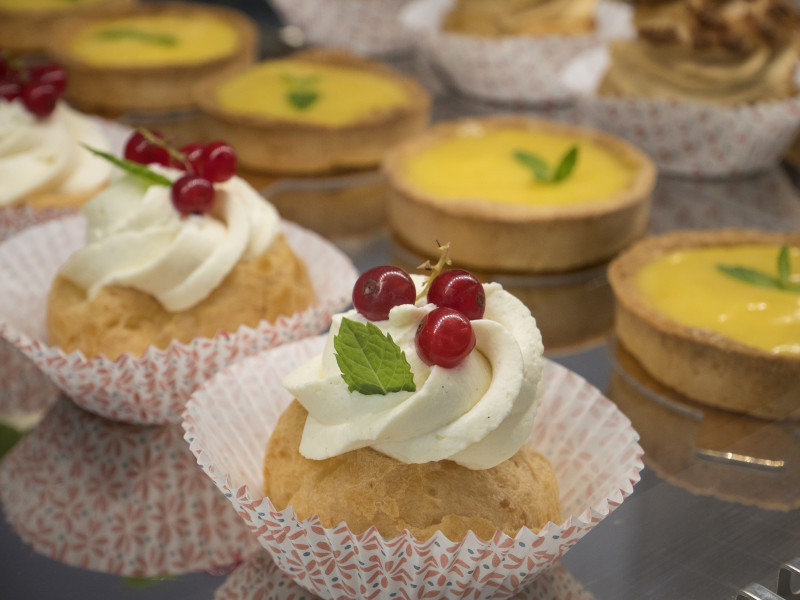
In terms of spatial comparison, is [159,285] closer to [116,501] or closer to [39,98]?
[116,501]

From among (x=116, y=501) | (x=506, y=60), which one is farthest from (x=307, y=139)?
(x=116, y=501)

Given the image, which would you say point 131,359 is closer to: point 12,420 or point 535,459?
point 12,420

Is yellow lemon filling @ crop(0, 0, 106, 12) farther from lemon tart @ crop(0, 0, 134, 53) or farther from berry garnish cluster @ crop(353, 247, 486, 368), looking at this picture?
berry garnish cluster @ crop(353, 247, 486, 368)

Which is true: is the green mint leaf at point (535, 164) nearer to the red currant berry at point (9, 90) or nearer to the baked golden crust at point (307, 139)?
the baked golden crust at point (307, 139)

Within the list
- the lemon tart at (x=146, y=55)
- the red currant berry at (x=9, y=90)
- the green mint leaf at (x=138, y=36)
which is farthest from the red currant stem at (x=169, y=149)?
the green mint leaf at (x=138, y=36)

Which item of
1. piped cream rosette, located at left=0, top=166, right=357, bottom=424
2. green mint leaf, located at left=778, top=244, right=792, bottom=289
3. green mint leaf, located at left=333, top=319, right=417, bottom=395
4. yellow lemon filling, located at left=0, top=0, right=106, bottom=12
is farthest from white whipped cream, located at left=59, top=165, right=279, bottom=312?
yellow lemon filling, located at left=0, top=0, right=106, bottom=12
